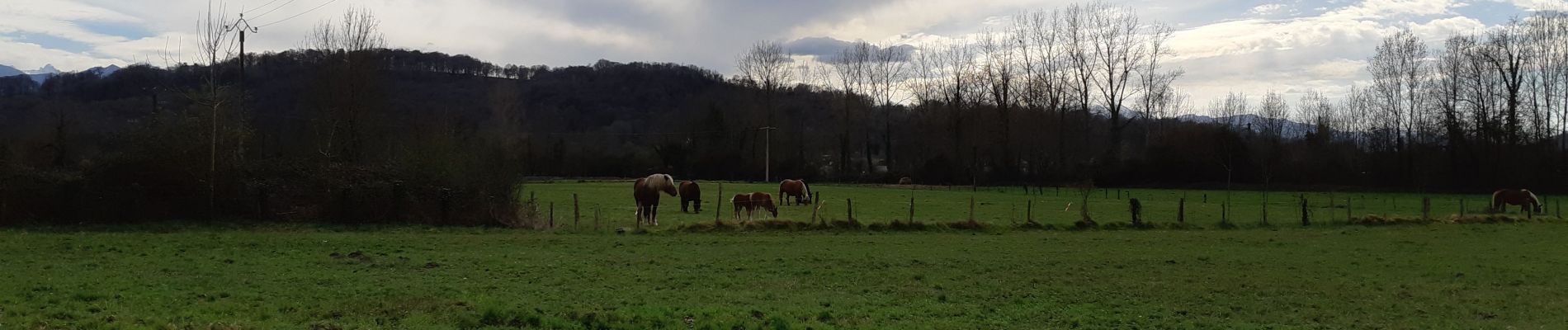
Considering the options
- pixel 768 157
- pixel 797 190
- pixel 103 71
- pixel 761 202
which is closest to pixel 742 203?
pixel 761 202

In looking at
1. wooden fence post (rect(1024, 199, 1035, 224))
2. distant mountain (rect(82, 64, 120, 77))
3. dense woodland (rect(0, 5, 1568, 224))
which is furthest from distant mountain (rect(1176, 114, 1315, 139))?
distant mountain (rect(82, 64, 120, 77))

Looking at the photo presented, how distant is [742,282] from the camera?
12.7 m

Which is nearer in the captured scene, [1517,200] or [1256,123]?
[1517,200]

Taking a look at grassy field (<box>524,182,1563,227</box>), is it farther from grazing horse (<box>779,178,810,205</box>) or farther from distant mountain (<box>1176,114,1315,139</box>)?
distant mountain (<box>1176,114,1315,139</box>)

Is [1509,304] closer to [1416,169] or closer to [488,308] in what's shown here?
[488,308]

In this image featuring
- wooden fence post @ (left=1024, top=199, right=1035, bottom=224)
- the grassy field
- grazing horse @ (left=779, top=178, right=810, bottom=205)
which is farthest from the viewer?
grazing horse @ (left=779, top=178, right=810, bottom=205)

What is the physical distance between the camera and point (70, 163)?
22.9 m

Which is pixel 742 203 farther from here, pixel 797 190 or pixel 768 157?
pixel 768 157

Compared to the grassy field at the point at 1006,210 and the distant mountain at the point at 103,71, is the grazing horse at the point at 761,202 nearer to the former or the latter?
the grassy field at the point at 1006,210

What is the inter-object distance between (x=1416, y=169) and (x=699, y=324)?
7570cm

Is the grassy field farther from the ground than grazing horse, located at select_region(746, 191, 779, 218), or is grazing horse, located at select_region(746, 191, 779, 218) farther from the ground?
grazing horse, located at select_region(746, 191, 779, 218)

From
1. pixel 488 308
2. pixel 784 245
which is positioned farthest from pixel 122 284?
pixel 784 245

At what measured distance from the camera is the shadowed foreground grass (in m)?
9.12

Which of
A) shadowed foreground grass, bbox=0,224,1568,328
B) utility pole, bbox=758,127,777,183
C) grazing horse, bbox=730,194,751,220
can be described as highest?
utility pole, bbox=758,127,777,183
